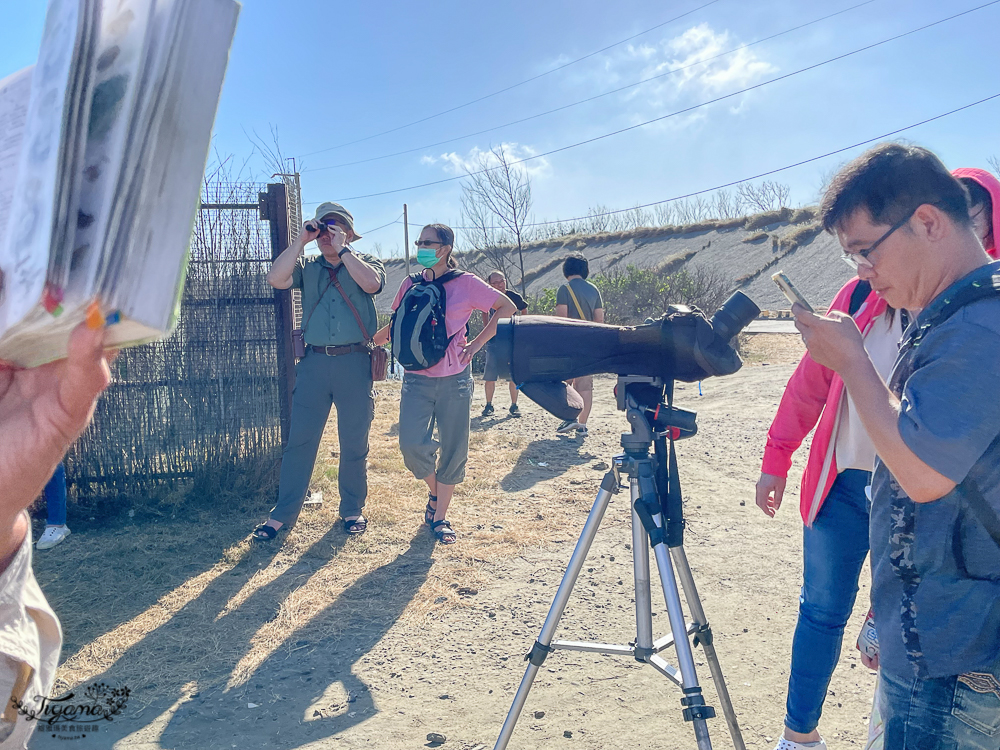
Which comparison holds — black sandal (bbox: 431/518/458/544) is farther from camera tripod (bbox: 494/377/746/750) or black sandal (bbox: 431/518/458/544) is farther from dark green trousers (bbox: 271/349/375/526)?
camera tripod (bbox: 494/377/746/750)

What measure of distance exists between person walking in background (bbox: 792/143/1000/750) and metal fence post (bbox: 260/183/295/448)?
12.2 ft

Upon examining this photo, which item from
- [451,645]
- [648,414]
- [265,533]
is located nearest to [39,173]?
[648,414]

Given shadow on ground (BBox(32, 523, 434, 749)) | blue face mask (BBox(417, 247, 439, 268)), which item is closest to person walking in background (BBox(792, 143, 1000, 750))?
shadow on ground (BBox(32, 523, 434, 749))

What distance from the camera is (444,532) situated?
14.1 ft

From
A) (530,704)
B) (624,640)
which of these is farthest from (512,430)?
(530,704)

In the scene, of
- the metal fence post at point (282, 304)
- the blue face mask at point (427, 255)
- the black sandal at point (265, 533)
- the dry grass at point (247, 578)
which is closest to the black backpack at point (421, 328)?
the blue face mask at point (427, 255)

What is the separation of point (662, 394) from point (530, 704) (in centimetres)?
143

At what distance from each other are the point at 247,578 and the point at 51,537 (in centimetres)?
136

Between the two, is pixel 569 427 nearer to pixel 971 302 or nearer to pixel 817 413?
pixel 817 413

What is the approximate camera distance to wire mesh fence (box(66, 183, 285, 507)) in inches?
180

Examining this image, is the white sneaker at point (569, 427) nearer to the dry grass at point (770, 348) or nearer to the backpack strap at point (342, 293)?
the backpack strap at point (342, 293)

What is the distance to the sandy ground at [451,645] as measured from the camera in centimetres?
253

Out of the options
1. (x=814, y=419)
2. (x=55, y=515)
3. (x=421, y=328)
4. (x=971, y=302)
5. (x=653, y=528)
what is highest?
(x=421, y=328)

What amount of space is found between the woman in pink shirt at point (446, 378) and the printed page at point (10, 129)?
3.13 m
